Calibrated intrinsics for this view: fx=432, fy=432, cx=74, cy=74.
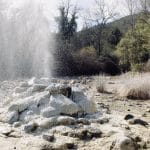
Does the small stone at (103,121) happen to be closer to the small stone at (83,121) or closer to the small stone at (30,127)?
the small stone at (83,121)

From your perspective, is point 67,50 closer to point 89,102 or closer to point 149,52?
point 149,52

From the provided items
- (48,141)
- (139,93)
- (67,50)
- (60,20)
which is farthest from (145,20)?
(48,141)

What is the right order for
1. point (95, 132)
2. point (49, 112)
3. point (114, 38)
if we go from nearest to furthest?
1. point (95, 132)
2. point (49, 112)
3. point (114, 38)

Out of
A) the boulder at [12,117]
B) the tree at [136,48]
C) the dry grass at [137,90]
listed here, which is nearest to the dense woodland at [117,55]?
the tree at [136,48]

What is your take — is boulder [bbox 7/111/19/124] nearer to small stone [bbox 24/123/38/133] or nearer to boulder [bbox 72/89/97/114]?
small stone [bbox 24/123/38/133]

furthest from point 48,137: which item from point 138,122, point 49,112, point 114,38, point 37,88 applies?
point 114,38

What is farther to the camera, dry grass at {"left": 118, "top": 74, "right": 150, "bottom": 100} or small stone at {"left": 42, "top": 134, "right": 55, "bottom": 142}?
dry grass at {"left": 118, "top": 74, "right": 150, "bottom": 100}

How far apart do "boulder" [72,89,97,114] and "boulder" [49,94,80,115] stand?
0.29 metres

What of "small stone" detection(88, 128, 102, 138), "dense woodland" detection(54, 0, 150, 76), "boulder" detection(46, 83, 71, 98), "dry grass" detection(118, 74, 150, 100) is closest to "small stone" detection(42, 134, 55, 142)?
"small stone" detection(88, 128, 102, 138)

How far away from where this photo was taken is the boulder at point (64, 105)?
27.0 ft

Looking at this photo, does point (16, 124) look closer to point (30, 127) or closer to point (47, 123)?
point (30, 127)

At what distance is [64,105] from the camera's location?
27.2 ft

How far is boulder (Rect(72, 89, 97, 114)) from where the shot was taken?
8.72m

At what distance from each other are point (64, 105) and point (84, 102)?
0.70 m
